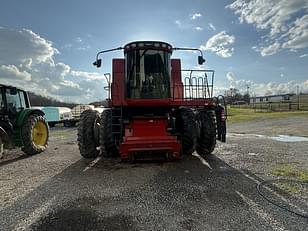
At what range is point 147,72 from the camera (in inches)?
356

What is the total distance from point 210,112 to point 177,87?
4.87 ft

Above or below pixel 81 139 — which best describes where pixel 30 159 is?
below

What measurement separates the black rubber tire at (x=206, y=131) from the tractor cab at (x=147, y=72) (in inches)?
61.9

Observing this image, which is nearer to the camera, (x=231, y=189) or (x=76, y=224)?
(x=76, y=224)

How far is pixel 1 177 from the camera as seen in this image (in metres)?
7.36

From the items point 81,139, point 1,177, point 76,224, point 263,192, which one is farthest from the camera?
point 81,139

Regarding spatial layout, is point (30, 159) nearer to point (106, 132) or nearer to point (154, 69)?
point (106, 132)

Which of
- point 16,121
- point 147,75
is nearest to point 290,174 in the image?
point 147,75

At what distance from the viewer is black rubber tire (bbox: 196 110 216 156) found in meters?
9.50

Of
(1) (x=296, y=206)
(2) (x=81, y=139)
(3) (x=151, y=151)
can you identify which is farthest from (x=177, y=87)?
(1) (x=296, y=206)

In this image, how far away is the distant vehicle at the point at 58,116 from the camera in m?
30.5

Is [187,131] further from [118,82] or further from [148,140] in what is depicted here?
[118,82]

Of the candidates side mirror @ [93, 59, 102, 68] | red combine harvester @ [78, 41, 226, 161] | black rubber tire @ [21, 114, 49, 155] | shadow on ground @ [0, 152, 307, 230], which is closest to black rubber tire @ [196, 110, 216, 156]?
red combine harvester @ [78, 41, 226, 161]

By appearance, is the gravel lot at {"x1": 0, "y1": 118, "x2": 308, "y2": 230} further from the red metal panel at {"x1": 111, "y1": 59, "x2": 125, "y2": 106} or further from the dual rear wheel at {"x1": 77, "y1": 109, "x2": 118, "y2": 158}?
the red metal panel at {"x1": 111, "y1": 59, "x2": 125, "y2": 106}
